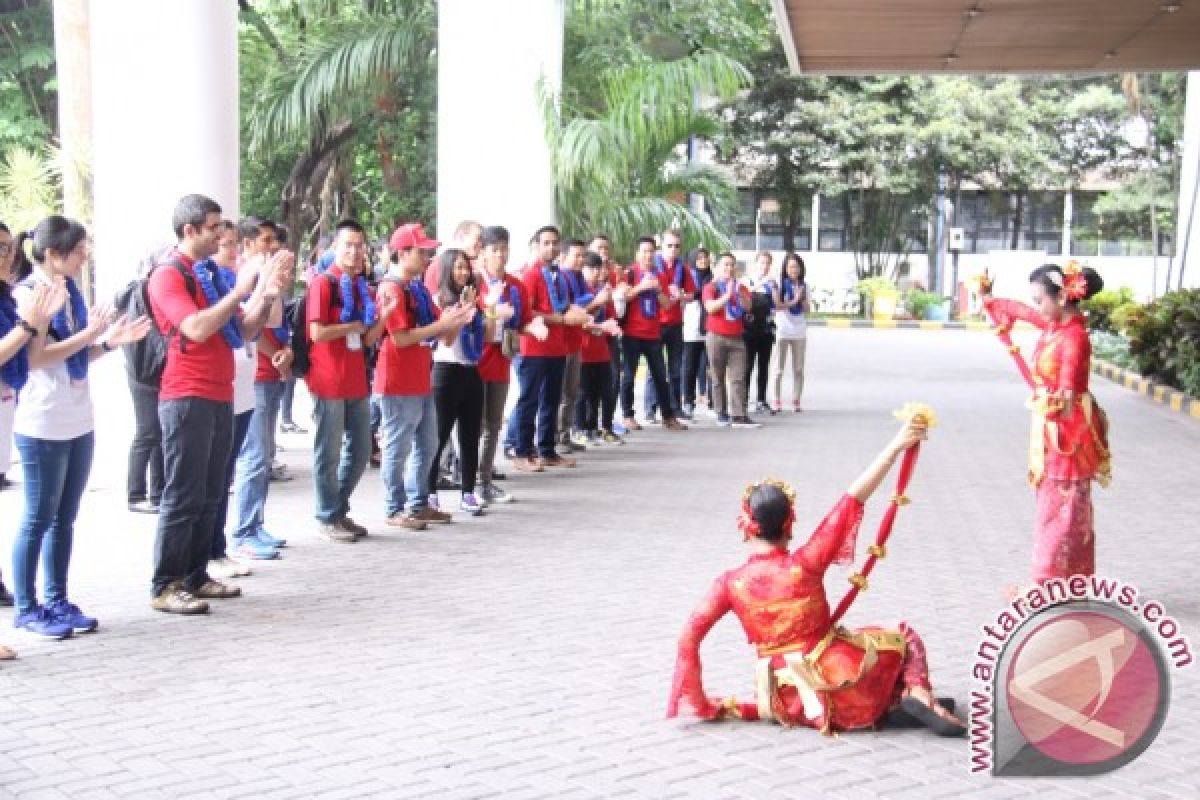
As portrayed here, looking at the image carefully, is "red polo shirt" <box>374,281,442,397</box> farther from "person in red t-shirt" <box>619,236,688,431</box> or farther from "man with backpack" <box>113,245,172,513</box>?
"person in red t-shirt" <box>619,236,688,431</box>

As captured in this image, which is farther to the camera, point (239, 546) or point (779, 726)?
point (239, 546)

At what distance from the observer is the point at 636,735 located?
225 inches


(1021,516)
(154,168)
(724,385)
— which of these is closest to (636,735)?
(1021,516)

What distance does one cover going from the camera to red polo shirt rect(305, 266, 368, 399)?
9023 millimetres

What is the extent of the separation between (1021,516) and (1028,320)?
3.77 metres

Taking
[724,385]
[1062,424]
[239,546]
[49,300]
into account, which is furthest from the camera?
[724,385]

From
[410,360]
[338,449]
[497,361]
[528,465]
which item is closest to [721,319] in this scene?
[528,465]

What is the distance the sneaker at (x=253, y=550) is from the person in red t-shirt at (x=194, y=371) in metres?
1.29

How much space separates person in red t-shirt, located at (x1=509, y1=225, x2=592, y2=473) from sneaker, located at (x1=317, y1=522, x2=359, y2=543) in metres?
3.31

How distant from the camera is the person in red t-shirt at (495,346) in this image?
10906 mm

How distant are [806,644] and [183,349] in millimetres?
3306

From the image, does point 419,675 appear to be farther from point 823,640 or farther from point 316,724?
point 823,640

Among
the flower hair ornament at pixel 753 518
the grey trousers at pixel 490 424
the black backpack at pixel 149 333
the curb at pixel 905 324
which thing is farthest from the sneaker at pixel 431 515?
the curb at pixel 905 324

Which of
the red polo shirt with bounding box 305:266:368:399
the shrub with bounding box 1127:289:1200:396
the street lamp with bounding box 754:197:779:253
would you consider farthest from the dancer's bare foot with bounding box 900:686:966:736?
the street lamp with bounding box 754:197:779:253
